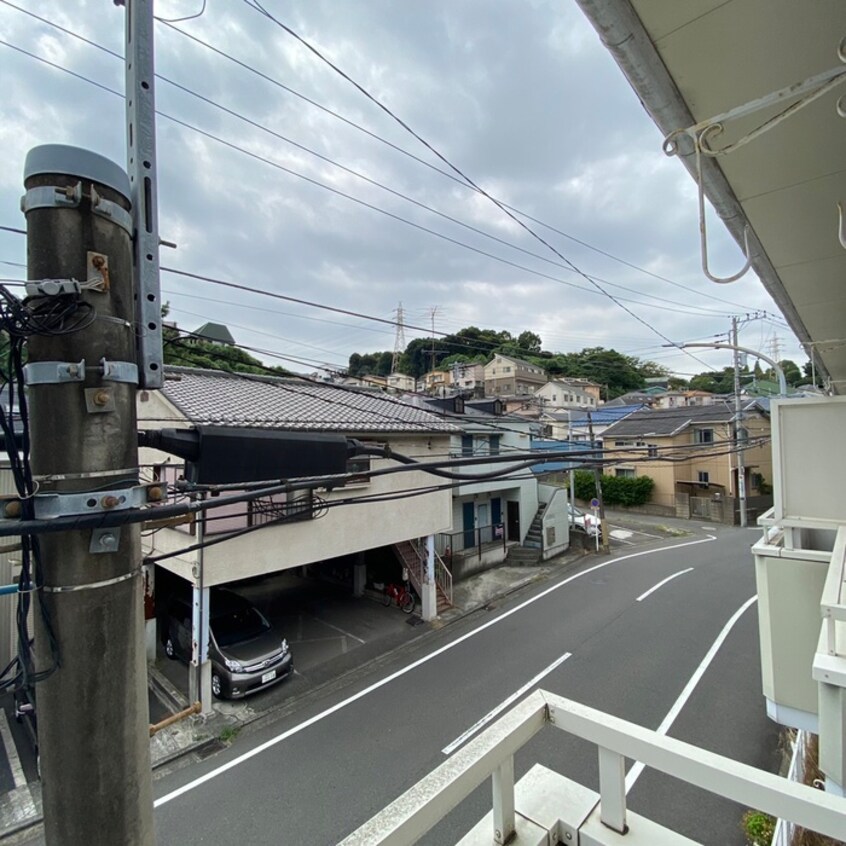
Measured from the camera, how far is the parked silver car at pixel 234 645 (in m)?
7.75

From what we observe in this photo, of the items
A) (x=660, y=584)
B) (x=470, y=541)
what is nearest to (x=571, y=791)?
(x=660, y=584)

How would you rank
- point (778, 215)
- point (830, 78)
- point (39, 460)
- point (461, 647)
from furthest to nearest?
point (461, 647) < point (778, 215) < point (830, 78) < point (39, 460)

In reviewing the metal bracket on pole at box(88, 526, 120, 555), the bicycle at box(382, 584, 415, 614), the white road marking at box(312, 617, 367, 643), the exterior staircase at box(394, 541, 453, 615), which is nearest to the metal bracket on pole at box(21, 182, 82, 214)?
the metal bracket on pole at box(88, 526, 120, 555)

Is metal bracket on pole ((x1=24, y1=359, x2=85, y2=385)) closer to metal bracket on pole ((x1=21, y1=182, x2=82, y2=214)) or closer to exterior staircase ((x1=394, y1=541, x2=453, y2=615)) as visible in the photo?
metal bracket on pole ((x1=21, y1=182, x2=82, y2=214))

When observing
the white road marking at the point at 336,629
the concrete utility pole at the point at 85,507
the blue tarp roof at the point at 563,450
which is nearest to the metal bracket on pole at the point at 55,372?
the concrete utility pole at the point at 85,507

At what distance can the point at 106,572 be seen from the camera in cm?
133

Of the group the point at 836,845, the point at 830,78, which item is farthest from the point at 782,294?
A: the point at 836,845

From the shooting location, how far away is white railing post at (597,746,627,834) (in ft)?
5.81

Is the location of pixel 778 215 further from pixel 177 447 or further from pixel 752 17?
pixel 177 447

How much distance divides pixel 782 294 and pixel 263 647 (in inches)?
363

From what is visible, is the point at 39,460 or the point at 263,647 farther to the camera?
the point at 263,647

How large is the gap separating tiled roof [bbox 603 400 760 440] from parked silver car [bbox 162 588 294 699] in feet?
68.5

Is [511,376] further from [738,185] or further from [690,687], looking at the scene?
[738,185]

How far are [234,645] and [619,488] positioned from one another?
23.9 metres
